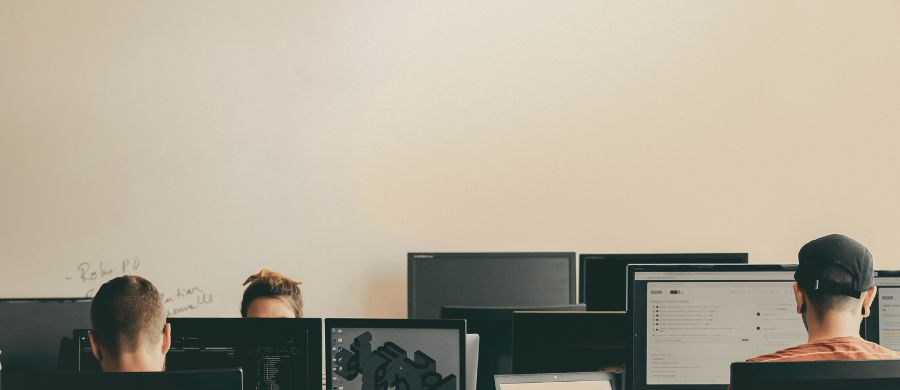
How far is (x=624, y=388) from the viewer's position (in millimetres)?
2186

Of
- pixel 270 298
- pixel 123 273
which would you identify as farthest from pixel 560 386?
pixel 123 273

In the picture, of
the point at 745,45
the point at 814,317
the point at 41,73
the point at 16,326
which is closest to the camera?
the point at 814,317

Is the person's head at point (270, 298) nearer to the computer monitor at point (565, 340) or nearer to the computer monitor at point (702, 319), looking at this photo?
the computer monitor at point (565, 340)

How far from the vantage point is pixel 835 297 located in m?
1.86

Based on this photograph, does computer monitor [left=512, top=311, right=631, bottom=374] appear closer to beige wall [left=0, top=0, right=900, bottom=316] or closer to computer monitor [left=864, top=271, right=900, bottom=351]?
computer monitor [left=864, top=271, right=900, bottom=351]

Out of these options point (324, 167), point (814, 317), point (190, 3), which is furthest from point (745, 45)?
point (814, 317)

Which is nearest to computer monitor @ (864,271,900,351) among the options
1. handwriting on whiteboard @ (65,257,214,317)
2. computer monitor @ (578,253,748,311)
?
computer monitor @ (578,253,748,311)

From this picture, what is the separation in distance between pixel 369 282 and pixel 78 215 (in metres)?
1.32

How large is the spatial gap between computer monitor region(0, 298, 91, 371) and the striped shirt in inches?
74.4

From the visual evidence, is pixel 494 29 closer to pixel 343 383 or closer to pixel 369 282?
pixel 369 282

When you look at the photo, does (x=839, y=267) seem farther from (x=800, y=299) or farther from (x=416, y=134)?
(x=416, y=134)

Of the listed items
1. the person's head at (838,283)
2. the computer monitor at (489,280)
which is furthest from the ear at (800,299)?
the computer monitor at (489,280)

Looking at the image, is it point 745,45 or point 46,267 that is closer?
point 46,267

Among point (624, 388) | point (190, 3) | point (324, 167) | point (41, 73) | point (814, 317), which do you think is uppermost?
point (190, 3)
